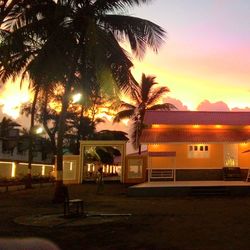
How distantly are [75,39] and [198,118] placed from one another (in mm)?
15384

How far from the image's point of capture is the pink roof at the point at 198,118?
2877cm

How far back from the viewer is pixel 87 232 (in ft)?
33.8

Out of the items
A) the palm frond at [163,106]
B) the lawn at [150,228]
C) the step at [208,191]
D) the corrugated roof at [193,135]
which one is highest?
the palm frond at [163,106]

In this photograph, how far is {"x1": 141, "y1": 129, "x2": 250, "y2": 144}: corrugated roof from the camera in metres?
26.7

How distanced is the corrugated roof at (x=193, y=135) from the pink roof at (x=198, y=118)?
1.73 feet

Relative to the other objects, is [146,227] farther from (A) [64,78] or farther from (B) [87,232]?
(A) [64,78]

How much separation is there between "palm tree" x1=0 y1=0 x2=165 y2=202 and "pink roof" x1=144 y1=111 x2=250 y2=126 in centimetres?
1238

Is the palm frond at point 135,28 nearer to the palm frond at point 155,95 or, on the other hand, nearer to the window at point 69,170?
the window at point 69,170

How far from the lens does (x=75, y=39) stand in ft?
52.4

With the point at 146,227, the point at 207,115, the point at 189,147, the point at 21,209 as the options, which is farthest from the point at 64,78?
the point at 207,115

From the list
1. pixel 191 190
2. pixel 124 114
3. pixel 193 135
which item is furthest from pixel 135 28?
pixel 124 114

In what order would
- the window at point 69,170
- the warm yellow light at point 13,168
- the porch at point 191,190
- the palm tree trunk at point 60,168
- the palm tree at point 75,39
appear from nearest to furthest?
the palm tree at point 75,39
the palm tree trunk at point 60,168
the porch at point 191,190
the window at point 69,170
the warm yellow light at point 13,168

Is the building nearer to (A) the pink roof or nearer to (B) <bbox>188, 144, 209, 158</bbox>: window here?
(B) <bbox>188, 144, 209, 158</bbox>: window

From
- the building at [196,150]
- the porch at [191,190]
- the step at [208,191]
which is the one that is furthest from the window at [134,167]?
the step at [208,191]
